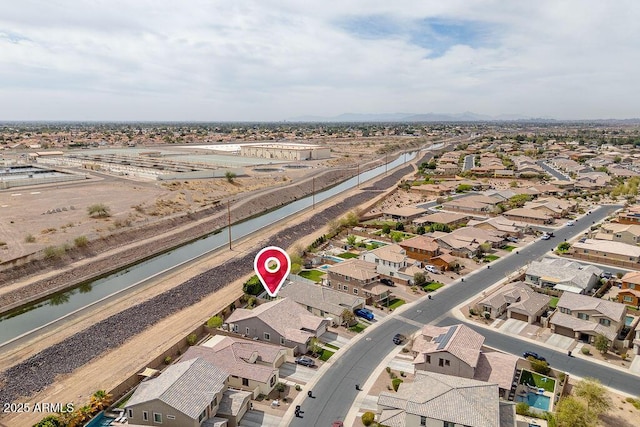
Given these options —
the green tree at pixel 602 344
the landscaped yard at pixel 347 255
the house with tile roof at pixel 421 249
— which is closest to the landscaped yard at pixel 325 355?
the green tree at pixel 602 344

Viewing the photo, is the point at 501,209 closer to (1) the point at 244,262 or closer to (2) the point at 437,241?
(2) the point at 437,241

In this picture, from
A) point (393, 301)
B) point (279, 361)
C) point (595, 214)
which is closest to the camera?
point (279, 361)

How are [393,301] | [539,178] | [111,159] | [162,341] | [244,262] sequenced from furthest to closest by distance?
1. [111,159]
2. [539,178]
3. [244,262]
4. [393,301]
5. [162,341]

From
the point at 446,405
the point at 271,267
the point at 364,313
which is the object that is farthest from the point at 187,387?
the point at 364,313

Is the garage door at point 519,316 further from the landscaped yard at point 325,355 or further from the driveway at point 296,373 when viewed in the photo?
the driveway at point 296,373

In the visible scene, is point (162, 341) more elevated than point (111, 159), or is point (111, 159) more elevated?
point (111, 159)

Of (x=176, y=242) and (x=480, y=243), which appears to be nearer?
(x=480, y=243)

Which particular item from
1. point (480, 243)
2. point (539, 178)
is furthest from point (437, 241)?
point (539, 178)
